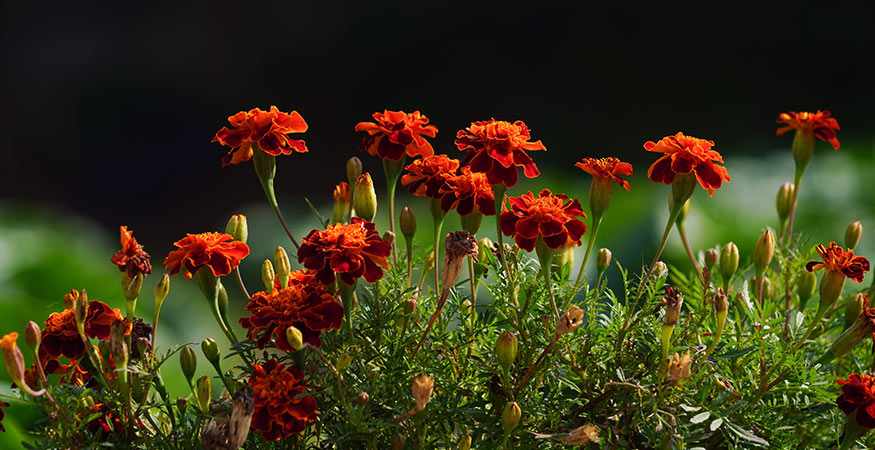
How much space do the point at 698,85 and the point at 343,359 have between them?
380cm

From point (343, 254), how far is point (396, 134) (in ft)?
0.37

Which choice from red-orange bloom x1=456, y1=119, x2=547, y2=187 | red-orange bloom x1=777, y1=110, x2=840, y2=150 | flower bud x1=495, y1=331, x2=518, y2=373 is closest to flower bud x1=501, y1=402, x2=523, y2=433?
flower bud x1=495, y1=331, x2=518, y2=373

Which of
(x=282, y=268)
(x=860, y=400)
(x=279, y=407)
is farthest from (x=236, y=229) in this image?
(x=860, y=400)

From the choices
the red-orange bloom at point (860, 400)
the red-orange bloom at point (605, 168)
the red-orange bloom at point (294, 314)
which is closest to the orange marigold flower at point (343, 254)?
the red-orange bloom at point (294, 314)

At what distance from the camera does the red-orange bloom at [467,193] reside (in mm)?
511

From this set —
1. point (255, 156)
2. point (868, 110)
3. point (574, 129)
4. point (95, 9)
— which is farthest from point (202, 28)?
point (255, 156)

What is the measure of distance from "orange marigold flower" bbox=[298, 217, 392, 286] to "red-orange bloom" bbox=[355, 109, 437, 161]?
0.08m

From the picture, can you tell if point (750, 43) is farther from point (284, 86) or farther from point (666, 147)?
point (666, 147)

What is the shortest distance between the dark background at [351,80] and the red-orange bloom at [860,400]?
288 centimetres

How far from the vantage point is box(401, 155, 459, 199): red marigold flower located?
0.52 meters

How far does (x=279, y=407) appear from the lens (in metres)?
0.44

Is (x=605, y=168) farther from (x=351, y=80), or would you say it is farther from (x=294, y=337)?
(x=351, y=80)

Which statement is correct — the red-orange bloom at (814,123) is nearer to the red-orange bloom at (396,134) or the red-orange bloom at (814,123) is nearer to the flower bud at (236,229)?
the red-orange bloom at (396,134)

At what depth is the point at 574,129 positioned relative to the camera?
11.9 feet
